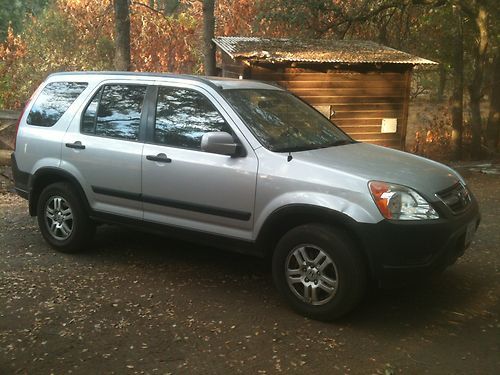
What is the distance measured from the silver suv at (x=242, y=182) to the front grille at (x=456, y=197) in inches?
0.6

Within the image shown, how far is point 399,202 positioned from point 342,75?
24.5ft

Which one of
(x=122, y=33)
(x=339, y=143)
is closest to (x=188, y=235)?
(x=339, y=143)

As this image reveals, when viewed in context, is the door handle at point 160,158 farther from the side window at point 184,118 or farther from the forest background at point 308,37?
the forest background at point 308,37

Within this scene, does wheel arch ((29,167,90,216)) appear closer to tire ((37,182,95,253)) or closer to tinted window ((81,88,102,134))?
tire ((37,182,95,253))

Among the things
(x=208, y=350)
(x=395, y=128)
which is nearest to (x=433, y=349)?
(x=208, y=350)

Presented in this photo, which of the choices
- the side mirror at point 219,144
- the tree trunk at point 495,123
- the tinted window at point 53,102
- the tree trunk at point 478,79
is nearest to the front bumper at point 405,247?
the side mirror at point 219,144

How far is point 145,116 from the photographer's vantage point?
4.92 meters

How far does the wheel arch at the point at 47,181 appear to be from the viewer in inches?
208

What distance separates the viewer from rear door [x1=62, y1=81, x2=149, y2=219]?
16.1 ft

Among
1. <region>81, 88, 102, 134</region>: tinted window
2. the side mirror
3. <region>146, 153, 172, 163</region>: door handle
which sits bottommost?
<region>146, 153, 172, 163</region>: door handle

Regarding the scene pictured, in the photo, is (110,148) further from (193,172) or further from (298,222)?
(298,222)

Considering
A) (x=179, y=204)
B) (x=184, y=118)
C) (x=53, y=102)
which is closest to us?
(x=179, y=204)

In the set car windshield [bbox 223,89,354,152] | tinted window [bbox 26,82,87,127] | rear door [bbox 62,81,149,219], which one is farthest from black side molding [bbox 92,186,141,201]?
car windshield [bbox 223,89,354,152]

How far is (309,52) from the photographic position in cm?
1048
